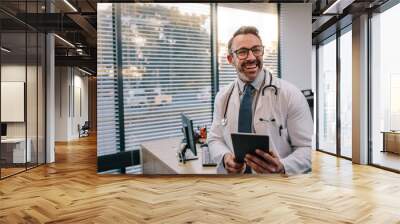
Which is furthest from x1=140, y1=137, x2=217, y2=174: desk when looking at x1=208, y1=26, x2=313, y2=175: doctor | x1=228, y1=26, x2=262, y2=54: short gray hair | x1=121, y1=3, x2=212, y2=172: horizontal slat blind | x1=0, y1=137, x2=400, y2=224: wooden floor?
x1=228, y1=26, x2=262, y2=54: short gray hair

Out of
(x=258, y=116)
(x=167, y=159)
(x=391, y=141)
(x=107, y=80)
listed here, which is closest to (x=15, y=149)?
(x=107, y=80)

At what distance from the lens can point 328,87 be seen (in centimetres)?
1002

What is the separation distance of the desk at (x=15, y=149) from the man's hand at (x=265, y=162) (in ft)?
14.6

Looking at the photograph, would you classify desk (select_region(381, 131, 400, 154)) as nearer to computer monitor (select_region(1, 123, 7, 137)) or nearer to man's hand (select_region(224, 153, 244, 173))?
man's hand (select_region(224, 153, 244, 173))

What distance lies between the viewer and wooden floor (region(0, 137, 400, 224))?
396cm

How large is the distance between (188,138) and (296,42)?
240 cm

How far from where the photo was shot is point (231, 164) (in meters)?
5.79

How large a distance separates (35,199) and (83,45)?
8106mm

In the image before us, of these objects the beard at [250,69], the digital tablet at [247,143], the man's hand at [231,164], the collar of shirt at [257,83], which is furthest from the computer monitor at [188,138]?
the beard at [250,69]

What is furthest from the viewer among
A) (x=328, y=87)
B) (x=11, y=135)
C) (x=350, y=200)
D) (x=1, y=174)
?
(x=328, y=87)

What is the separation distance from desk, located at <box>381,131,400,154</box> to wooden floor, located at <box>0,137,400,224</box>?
1.90ft

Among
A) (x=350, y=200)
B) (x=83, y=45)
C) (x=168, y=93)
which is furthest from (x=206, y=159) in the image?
(x=83, y=45)

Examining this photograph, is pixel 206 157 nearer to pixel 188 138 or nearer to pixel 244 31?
pixel 188 138

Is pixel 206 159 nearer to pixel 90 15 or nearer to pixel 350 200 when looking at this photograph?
pixel 350 200
